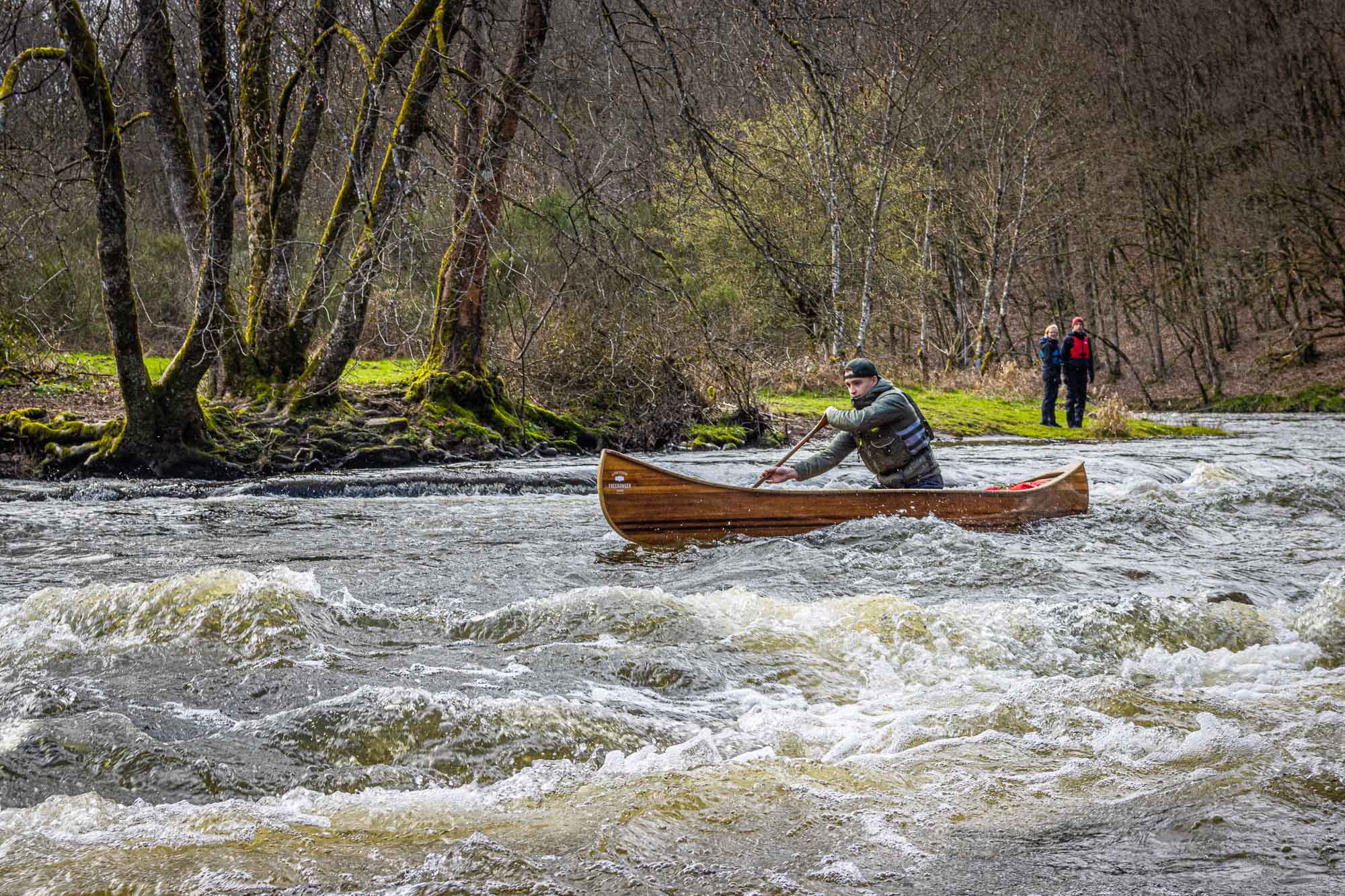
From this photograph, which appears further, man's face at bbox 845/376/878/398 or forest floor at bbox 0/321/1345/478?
forest floor at bbox 0/321/1345/478

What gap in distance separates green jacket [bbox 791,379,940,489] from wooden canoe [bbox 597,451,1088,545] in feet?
1.34

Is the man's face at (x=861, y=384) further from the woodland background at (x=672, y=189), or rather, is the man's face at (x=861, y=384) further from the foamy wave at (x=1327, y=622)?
the foamy wave at (x=1327, y=622)

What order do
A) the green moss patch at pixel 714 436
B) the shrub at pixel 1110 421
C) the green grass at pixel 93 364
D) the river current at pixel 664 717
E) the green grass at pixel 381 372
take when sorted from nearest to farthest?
1. the river current at pixel 664 717
2. the green grass at pixel 381 372
3. the green moss patch at pixel 714 436
4. the green grass at pixel 93 364
5. the shrub at pixel 1110 421

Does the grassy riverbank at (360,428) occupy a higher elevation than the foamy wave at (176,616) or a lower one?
higher

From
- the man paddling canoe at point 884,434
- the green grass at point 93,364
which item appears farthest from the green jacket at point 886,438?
the green grass at point 93,364

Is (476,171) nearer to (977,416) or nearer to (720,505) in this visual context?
(720,505)

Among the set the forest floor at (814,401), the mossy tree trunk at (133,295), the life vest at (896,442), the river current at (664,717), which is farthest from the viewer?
the forest floor at (814,401)

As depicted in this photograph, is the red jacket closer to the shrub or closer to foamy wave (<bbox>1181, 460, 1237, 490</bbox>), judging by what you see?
the shrub

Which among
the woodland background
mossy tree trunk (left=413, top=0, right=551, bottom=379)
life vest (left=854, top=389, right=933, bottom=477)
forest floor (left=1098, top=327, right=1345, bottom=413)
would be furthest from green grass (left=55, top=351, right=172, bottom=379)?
forest floor (left=1098, top=327, right=1345, bottom=413)

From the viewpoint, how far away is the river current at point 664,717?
2658 millimetres

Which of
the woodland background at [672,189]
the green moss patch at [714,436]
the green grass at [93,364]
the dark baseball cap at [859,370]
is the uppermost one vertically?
the woodland background at [672,189]

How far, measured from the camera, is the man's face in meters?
7.95

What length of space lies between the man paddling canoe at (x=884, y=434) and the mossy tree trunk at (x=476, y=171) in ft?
9.66

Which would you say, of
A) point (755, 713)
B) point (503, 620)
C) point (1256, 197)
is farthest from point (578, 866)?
point (1256, 197)
